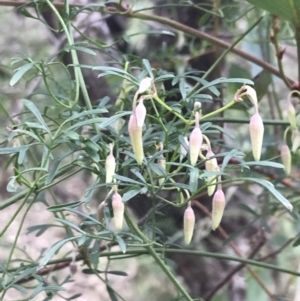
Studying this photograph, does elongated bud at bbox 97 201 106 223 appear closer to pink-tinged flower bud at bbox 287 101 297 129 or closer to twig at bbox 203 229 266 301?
pink-tinged flower bud at bbox 287 101 297 129

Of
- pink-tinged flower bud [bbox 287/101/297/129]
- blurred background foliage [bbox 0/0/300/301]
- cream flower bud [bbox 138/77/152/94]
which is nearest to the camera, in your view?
cream flower bud [bbox 138/77/152/94]

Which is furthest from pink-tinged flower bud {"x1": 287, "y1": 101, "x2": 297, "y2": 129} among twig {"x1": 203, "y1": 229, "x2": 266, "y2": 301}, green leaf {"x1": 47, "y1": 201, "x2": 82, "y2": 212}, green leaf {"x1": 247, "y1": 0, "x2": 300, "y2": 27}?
twig {"x1": 203, "y1": 229, "x2": 266, "y2": 301}

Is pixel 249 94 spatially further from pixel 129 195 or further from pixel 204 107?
pixel 204 107

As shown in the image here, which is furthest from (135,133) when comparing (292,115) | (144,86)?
(292,115)

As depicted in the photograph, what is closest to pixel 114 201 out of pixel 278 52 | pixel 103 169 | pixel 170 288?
pixel 103 169

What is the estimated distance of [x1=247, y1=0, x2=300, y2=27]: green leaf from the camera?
0.47m

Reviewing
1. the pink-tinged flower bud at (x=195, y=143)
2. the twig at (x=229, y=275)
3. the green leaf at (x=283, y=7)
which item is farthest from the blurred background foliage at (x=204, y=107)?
the pink-tinged flower bud at (x=195, y=143)

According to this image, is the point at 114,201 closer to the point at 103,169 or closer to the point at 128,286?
the point at 103,169

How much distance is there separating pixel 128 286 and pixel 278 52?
3.08 ft

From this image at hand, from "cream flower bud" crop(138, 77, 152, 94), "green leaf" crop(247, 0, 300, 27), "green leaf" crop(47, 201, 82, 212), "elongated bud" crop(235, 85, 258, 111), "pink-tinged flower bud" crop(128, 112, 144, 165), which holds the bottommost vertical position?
"green leaf" crop(47, 201, 82, 212)

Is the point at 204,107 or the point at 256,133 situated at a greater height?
the point at 256,133

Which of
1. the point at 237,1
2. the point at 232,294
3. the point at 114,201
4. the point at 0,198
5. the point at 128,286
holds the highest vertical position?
the point at 237,1

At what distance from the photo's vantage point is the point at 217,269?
0.97 m

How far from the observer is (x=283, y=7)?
0.48 metres
